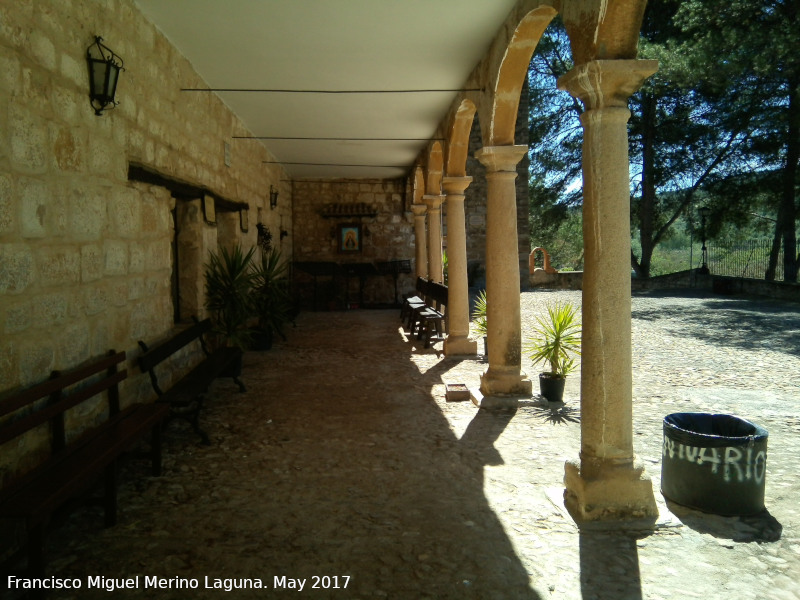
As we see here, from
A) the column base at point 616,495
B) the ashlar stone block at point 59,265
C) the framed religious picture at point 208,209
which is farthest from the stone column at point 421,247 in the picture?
the column base at point 616,495

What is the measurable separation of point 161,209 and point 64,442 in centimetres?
237

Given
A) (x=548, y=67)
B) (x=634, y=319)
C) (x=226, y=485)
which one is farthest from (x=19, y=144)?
(x=548, y=67)

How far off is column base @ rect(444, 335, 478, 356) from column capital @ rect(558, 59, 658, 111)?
4864 millimetres

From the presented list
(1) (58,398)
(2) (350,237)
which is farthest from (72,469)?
(2) (350,237)

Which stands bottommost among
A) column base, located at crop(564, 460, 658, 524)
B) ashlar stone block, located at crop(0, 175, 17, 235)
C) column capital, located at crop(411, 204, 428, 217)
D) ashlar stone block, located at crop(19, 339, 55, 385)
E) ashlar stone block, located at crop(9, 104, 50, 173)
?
column base, located at crop(564, 460, 658, 524)

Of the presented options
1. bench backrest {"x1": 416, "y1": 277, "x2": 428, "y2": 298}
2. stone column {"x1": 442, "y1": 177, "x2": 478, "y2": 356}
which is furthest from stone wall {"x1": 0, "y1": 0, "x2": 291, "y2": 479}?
bench backrest {"x1": 416, "y1": 277, "x2": 428, "y2": 298}

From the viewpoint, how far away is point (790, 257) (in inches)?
566

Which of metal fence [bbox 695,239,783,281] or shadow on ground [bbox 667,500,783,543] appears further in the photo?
metal fence [bbox 695,239,783,281]

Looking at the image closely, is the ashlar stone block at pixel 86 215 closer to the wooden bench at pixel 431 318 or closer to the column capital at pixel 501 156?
the column capital at pixel 501 156

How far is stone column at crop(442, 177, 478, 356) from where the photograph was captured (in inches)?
292

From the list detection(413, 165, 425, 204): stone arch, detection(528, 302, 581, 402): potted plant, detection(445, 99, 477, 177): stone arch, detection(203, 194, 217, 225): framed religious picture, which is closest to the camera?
detection(528, 302, 581, 402): potted plant

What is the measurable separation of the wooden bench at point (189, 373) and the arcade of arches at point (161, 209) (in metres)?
0.19

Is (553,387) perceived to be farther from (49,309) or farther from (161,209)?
(49,309)

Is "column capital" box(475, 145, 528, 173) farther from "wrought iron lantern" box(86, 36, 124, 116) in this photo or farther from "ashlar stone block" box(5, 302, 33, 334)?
"ashlar stone block" box(5, 302, 33, 334)
